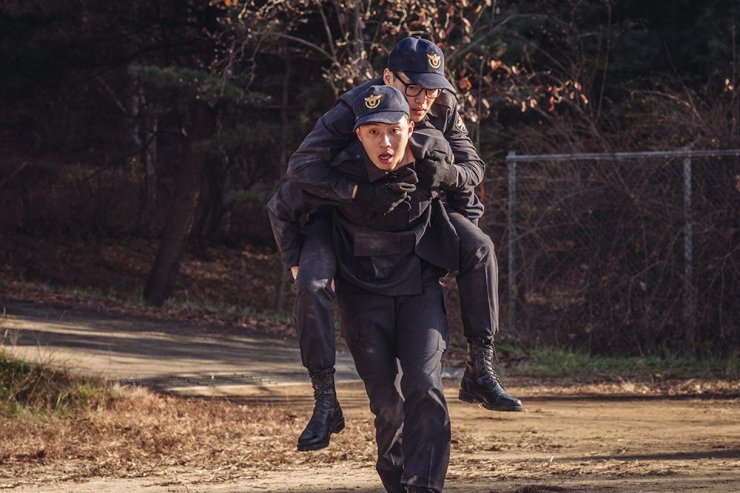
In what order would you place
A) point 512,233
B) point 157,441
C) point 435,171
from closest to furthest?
point 435,171, point 157,441, point 512,233

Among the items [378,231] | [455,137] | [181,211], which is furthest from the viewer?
[181,211]

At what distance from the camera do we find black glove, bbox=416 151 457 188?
19.9 ft

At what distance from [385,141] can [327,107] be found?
577 inches

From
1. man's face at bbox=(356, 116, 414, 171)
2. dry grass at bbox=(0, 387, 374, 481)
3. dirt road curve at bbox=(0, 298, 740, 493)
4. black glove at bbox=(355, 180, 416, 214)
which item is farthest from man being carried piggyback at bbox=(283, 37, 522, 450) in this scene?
dry grass at bbox=(0, 387, 374, 481)

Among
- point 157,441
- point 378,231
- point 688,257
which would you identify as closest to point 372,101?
point 378,231

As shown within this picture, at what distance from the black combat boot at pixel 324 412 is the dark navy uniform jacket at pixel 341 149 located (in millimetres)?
816

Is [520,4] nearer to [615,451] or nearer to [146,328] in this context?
[146,328]

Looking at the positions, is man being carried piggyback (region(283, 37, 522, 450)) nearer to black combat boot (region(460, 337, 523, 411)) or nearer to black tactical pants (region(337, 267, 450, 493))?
black combat boot (region(460, 337, 523, 411))

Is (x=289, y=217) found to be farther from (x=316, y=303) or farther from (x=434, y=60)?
(x=434, y=60)

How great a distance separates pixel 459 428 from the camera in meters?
10.8

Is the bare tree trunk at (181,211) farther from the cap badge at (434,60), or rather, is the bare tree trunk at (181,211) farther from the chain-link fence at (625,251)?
the cap badge at (434,60)

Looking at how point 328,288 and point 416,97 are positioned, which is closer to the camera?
point 328,288

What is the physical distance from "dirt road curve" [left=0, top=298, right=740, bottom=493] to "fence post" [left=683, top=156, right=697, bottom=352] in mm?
1129

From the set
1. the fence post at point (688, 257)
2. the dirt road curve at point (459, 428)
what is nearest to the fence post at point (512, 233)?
the dirt road curve at point (459, 428)
